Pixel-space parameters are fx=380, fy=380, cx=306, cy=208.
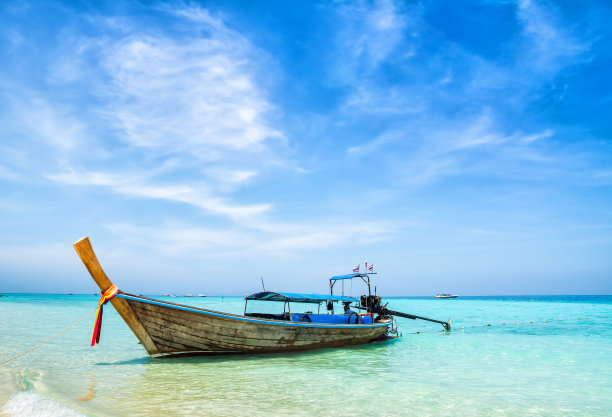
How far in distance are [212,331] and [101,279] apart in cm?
392

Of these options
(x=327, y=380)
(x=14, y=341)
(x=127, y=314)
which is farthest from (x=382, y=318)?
(x=14, y=341)

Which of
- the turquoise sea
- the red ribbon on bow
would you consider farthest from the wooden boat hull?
the turquoise sea

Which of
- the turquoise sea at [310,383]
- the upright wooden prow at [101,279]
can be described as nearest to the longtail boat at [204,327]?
the upright wooden prow at [101,279]

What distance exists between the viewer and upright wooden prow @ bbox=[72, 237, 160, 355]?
34.7 feet

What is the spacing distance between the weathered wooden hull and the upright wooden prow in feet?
0.46

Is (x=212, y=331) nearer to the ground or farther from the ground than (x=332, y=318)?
nearer to the ground

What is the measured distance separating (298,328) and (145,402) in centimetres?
710

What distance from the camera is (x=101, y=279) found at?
1094 cm

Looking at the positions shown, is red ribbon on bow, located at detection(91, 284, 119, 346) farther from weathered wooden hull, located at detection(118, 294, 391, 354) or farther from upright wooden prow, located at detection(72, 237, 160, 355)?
weathered wooden hull, located at detection(118, 294, 391, 354)

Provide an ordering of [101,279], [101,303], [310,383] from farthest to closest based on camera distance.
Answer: [101,279]
[101,303]
[310,383]

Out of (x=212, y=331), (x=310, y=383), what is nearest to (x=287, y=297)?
(x=212, y=331)

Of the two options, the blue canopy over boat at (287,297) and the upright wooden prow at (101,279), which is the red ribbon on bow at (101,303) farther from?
the blue canopy over boat at (287,297)

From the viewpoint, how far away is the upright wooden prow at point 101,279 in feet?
34.7

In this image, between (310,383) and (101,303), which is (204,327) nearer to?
(101,303)
